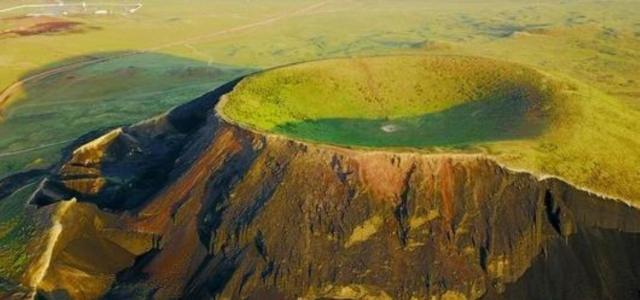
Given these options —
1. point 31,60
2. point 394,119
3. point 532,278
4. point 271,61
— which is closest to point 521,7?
A: point 271,61

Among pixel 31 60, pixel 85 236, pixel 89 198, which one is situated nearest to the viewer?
pixel 85 236

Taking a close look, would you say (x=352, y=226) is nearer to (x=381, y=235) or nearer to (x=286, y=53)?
(x=381, y=235)

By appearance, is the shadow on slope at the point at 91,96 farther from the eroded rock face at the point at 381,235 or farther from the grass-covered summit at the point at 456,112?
the eroded rock face at the point at 381,235

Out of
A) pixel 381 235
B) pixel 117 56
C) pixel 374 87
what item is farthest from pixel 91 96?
pixel 381 235

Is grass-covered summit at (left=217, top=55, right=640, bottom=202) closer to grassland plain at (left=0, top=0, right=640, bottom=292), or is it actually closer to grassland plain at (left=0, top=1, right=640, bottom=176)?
grassland plain at (left=0, top=0, right=640, bottom=292)

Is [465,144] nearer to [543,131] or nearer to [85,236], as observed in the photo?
[543,131]

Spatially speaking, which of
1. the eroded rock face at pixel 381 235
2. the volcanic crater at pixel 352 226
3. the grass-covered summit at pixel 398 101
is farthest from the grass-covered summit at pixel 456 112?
the eroded rock face at pixel 381 235

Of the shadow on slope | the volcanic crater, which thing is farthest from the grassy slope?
the shadow on slope
